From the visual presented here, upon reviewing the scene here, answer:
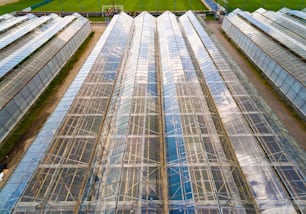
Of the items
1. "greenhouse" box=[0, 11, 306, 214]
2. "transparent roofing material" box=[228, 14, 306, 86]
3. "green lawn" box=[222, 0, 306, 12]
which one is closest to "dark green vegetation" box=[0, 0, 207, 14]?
"green lawn" box=[222, 0, 306, 12]

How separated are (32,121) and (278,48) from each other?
4351cm

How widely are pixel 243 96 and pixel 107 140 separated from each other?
1812 cm

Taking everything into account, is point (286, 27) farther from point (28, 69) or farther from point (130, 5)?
point (28, 69)

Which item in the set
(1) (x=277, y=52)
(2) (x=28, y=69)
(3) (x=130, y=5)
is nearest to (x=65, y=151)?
(2) (x=28, y=69)

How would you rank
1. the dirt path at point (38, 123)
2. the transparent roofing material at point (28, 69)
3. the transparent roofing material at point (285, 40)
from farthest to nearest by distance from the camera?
the transparent roofing material at point (285, 40) → the transparent roofing material at point (28, 69) → the dirt path at point (38, 123)

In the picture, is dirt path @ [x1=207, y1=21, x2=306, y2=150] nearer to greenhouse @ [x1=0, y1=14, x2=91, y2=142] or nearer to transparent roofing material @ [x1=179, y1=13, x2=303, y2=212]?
transparent roofing material @ [x1=179, y1=13, x2=303, y2=212]

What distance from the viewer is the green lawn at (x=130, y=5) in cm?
6894

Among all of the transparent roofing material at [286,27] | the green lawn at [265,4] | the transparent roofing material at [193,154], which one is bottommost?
the transparent roofing material at [193,154]

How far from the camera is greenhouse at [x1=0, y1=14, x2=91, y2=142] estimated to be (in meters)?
23.9

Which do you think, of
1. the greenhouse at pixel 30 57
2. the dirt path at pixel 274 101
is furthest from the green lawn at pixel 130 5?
the dirt path at pixel 274 101

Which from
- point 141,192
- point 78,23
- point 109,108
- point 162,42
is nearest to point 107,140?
point 109,108

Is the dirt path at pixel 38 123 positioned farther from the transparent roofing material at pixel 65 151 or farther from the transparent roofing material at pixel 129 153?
the transparent roofing material at pixel 129 153

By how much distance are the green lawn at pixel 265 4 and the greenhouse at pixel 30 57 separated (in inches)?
2336

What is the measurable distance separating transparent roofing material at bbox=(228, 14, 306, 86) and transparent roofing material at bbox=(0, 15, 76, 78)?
143 feet
